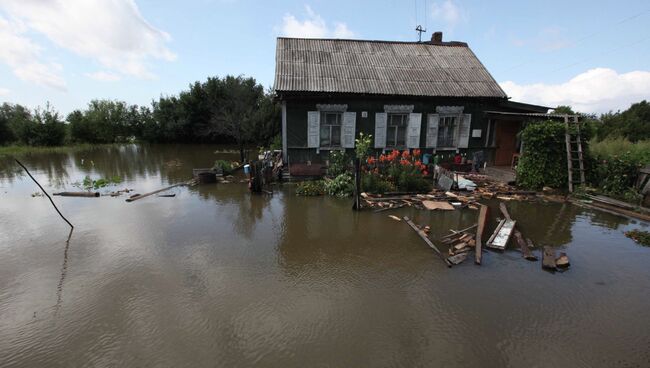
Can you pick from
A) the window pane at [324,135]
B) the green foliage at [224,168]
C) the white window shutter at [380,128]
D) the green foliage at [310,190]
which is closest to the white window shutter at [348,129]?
the window pane at [324,135]

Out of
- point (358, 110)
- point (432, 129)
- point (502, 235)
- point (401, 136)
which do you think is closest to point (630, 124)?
point (432, 129)

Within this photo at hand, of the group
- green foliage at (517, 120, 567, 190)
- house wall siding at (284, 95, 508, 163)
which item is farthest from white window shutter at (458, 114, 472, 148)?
green foliage at (517, 120, 567, 190)

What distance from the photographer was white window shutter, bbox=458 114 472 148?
13211 millimetres

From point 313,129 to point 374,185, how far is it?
13.1 feet

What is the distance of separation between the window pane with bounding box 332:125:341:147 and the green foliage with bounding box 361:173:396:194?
10.7 feet

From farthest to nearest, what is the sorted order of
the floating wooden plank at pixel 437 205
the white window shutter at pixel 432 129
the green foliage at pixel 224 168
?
the green foliage at pixel 224 168
the white window shutter at pixel 432 129
the floating wooden plank at pixel 437 205

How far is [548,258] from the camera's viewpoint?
551 cm

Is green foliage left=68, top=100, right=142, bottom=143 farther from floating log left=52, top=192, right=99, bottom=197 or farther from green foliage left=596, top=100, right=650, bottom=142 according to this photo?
green foliage left=596, top=100, right=650, bottom=142

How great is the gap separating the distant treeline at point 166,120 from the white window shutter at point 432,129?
14101 millimetres

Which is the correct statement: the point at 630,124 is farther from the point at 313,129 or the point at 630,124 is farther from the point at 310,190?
the point at 310,190

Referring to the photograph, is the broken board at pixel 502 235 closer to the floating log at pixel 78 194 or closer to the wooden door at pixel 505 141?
the wooden door at pixel 505 141

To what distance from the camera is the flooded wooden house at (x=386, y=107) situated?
12336 millimetres

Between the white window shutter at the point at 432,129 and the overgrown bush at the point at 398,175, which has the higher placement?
the white window shutter at the point at 432,129

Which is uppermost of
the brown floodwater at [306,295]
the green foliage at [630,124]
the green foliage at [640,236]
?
the green foliage at [630,124]
